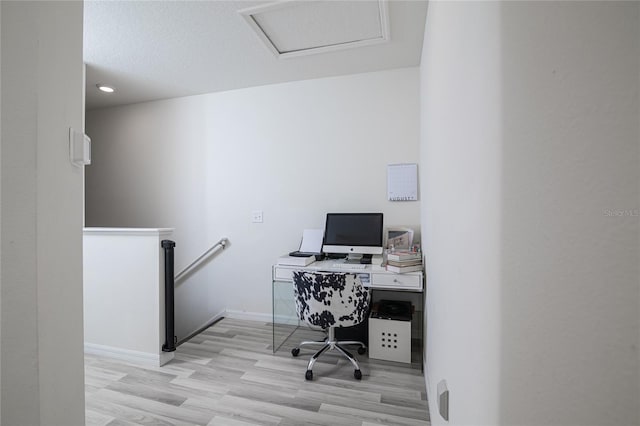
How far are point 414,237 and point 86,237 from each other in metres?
2.81

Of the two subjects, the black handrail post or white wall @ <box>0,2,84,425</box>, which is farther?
the black handrail post

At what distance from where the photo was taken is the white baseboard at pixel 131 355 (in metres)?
2.23

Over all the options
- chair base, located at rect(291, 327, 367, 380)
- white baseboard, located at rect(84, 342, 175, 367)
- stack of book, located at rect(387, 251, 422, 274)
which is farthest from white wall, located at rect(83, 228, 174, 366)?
stack of book, located at rect(387, 251, 422, 274)

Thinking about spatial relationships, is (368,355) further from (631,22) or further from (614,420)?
(631,22)

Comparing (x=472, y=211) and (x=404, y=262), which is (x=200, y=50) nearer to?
(x=404, y=262)

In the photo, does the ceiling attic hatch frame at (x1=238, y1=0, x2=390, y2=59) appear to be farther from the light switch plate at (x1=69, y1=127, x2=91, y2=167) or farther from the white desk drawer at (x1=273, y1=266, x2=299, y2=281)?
the white desk drawer at (x1=273, y1=266, x2=299, y2=281)

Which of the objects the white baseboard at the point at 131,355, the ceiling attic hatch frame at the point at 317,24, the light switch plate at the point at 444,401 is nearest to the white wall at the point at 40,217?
the light switch plate at the point at 444,401

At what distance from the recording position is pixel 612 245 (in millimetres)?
454

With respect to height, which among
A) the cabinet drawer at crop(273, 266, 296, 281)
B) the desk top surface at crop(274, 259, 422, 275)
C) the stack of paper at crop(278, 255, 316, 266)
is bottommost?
the cabinet drawer at crop(273, 266, 296, 281)

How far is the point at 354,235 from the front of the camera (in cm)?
262

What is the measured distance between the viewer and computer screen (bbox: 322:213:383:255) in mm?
2551

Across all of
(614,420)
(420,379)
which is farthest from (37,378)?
(420,379)

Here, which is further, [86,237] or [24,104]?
[86,237]

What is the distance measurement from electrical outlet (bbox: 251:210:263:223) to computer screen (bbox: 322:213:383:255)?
0.81 meters
